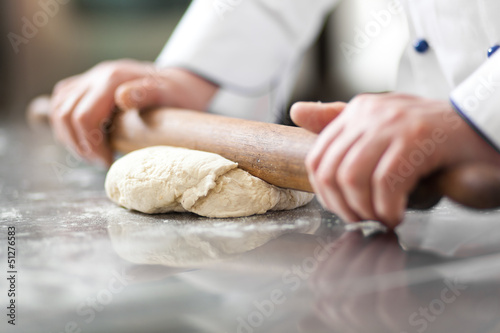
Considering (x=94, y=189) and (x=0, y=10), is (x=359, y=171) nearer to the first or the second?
(x=94, y=189)

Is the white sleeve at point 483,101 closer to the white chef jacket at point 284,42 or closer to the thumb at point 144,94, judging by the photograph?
the white chef jacket at point 284,42

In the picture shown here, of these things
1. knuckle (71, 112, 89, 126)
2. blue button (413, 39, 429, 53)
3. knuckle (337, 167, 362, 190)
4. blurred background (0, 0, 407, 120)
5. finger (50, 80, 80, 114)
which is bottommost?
blurred background (0, 0, 407, 120)

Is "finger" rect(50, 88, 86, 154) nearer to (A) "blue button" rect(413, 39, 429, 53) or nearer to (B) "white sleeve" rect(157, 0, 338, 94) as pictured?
(B) "white sleeve" rect(157, 0, 338, 94)

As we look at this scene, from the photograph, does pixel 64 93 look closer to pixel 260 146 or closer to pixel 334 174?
pixel 260 146

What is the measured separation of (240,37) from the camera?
1780 mm

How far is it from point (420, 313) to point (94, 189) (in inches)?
40.9

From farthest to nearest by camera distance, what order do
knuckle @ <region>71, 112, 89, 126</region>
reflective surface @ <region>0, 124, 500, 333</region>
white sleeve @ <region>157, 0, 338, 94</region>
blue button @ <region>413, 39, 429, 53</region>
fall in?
white sleeve @ <region>157, 0, 338, 94</region>
knuckle @ <region>71, 112, 89, 126</region>
blue button @ <region>413, 39, 429, 53</region>
reflective surface @ <region>0, 124, 500, 333</region>

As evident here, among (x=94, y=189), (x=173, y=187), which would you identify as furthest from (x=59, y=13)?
(x=173, y=187)

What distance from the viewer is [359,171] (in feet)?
2.18

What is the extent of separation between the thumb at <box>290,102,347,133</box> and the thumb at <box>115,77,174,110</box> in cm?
69

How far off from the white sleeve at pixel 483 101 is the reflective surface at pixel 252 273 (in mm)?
186

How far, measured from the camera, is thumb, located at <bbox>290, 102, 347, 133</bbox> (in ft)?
2.78

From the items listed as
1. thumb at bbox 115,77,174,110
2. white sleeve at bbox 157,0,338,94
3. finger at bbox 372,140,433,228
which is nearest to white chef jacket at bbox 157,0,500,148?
white sleeve at bbox 157,0,338,94

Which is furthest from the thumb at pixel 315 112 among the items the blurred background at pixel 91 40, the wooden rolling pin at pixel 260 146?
the blurred background at pixel 91 40
